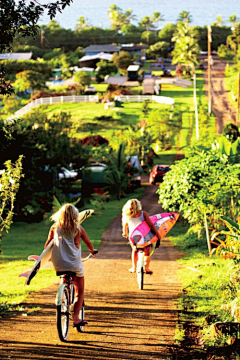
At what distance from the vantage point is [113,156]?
34.1 m

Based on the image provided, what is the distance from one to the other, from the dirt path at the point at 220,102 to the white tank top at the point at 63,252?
50317 millimetres

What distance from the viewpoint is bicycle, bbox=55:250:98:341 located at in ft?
23.0

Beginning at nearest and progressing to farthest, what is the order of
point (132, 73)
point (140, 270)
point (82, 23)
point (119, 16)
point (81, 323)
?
point (81, 323) → point (140, 270) → point (132, 73) → point (119, 16) → point (82, 23)

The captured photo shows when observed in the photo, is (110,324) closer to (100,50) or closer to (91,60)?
(91,60)

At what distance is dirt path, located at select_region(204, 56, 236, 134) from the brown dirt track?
47.0 meters

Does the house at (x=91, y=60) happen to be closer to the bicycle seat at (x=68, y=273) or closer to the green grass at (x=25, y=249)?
the green grass at (x=25, y=249)

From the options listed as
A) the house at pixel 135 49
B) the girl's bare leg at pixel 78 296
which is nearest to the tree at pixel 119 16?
the house at pixel 135 49

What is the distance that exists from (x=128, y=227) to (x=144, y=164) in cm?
3455

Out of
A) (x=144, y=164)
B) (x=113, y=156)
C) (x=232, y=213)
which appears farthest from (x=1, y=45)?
(x=144, y=164)

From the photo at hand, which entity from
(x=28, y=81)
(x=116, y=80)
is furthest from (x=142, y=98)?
(x=28, y=81)

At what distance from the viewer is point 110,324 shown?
7996 mm

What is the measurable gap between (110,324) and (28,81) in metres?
73.7

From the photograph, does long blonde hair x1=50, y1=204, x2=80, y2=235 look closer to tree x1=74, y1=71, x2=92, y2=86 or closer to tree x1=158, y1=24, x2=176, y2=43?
tree x1=74, y1=71, x2=92, y2=86

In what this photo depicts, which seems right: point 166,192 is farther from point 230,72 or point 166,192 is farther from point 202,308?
point 230,72
